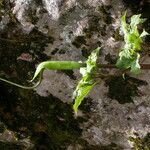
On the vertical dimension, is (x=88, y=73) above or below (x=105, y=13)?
below

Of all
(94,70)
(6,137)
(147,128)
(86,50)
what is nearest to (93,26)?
(86,50)

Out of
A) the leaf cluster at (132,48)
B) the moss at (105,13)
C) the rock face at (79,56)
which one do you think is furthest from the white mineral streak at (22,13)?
the leaf cluster at (132,48)

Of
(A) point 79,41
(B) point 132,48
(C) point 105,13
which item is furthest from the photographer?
(A) point 79,41

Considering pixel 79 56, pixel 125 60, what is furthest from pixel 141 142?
pixel 125 60

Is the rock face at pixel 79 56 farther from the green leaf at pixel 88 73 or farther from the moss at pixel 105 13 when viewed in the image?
the green leaf at pixel 88 73

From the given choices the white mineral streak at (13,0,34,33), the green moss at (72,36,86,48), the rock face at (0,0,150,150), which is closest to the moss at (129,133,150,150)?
the rock face at (0,0,150,150)

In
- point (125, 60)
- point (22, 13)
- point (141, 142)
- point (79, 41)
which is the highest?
point (22, 13)

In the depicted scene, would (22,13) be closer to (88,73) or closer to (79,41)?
(79,41)
